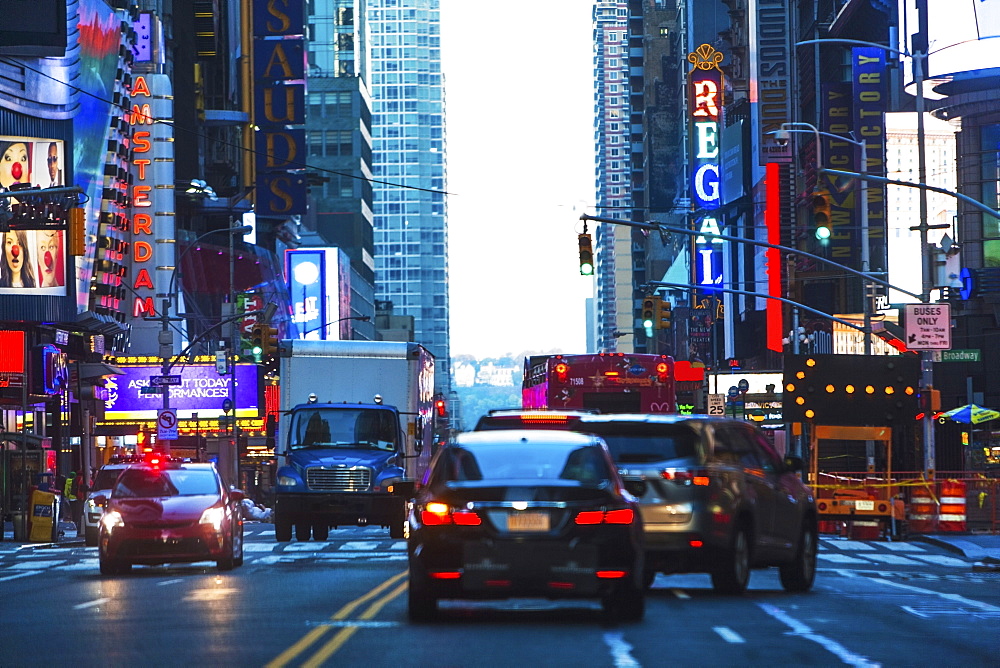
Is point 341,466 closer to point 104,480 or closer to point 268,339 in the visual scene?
point 104,480

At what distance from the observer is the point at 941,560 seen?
2994 centimetres

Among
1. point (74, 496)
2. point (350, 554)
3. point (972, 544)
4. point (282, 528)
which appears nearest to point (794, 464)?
point (350, 554)

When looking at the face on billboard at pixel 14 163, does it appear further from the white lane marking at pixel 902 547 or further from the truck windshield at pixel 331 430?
the white lane marking at pixel 902 547

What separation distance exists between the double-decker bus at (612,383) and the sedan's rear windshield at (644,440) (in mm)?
19802

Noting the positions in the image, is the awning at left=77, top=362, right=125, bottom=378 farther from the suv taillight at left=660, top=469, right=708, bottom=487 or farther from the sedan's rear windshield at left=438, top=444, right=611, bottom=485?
the sedan's rear windshield at left=438, top=444, right=611, bottom=485

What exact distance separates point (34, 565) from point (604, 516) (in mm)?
17487

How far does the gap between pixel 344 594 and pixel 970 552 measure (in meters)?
14.9

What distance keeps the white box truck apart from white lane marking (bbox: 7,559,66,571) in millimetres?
4844

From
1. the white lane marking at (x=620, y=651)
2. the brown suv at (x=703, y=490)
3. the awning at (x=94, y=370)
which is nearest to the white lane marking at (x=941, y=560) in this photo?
the brown suv at (x=703, y=490)

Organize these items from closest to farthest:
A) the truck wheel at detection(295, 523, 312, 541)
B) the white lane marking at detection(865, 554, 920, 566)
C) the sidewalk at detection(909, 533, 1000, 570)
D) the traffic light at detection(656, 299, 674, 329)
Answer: the white lane marking at detection(865, 554, 920, 566), the sidewalk at detection(909, 533, 1000, 570), the truck wheel at detection(295, 523, 312, 541), the traffic light at detection(656, 299, 674, 329)

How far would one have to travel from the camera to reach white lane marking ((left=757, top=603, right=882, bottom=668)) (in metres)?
13.0

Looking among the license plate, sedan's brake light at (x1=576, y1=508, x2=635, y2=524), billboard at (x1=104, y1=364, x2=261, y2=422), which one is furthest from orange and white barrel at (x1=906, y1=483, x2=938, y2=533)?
billboard at (x1=104, y1=364, x2=261, y2=422)

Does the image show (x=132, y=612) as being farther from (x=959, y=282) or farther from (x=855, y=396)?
(x=959, y=282)

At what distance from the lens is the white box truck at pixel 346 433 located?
34.8m
